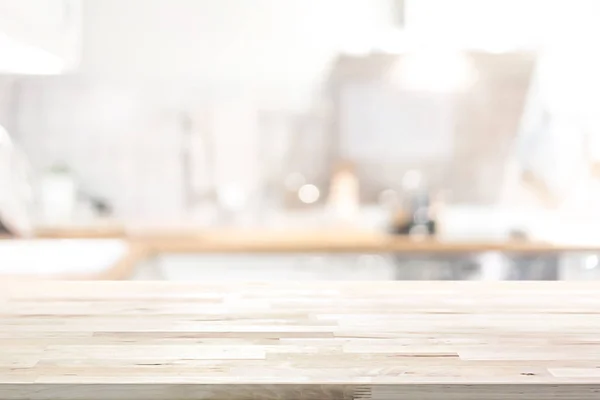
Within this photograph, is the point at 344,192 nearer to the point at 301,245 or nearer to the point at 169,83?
the point at 301,245

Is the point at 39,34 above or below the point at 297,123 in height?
above

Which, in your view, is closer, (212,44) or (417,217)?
(417,217)

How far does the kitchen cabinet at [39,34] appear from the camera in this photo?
149 centimetres

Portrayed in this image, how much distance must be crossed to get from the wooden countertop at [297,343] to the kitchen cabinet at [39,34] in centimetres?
100

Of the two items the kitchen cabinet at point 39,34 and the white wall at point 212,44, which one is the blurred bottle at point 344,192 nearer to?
the white wall at point 212,44

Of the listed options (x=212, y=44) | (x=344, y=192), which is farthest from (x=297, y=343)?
(x=212, y=44)

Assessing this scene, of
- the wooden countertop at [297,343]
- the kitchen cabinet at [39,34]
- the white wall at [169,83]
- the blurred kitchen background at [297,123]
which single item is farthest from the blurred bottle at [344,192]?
the wooden countertop at [297,343]

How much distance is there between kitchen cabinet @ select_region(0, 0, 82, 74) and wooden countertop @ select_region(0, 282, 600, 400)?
1005 mm

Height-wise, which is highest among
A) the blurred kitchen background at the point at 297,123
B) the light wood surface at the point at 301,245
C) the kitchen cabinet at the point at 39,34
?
the kitchen cabinet at the point at 39,34

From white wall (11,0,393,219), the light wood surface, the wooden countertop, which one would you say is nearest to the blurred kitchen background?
white wall (11,0,393,219)

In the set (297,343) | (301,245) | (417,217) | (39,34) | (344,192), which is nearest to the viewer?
(297,343)

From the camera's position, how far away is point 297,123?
2.66m

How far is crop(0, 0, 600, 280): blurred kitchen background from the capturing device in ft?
8.54

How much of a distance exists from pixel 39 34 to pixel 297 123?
3.55 feet
